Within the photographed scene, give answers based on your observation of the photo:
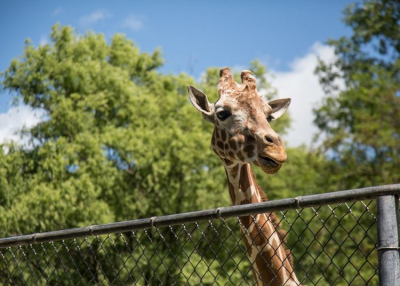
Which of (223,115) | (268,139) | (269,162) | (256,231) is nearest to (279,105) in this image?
(223,115)

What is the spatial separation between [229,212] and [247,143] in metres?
1.93

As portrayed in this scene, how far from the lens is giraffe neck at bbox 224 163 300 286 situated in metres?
5.06

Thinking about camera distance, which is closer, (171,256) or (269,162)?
(269,162)

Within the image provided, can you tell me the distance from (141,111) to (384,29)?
11.5 meters

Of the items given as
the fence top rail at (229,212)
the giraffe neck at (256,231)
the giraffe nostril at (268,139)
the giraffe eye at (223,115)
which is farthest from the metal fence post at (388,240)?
the giraffe eye at (223,115)

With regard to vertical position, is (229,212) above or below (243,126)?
below

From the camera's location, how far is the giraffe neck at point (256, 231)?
16.6 ft

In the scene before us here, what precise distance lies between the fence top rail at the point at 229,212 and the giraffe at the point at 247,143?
138 cm

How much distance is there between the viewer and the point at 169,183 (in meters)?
23.7

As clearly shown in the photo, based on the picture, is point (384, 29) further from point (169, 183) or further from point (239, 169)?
point (239, 169)

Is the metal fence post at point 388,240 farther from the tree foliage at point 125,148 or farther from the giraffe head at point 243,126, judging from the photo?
the tree foliage at point 125,148

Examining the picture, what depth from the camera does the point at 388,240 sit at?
10.2ft

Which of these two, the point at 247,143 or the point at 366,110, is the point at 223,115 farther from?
the point at 366,110

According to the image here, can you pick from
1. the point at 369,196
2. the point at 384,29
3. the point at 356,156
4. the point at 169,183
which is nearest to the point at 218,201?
the point at 169,183
